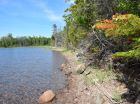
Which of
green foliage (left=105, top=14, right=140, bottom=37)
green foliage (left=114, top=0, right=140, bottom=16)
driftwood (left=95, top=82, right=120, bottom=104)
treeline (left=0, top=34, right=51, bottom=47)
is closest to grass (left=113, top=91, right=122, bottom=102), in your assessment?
driftwood (left=95, top=82, right=120, bottom=104)

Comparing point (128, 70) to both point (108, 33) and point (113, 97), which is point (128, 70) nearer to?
point (113, 97)

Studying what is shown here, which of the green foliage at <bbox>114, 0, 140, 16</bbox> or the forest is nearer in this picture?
the forest

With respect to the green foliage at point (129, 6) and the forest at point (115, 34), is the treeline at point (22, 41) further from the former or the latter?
the green foliage at point (129, 6)

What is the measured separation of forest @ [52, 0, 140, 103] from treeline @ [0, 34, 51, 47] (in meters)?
134

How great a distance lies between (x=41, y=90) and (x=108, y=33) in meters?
11.4

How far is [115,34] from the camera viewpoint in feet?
30.2

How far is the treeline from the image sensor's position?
6146 inches

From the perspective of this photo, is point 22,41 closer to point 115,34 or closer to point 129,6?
point 129,6

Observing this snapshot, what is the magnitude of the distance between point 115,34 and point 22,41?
158 m

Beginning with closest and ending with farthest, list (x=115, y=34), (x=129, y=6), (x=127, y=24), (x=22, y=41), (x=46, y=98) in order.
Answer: (x=127, y=24) < (x=115, y=34) < (x=129, y=6) < (x=46, y=98) < (x=22, y=41)

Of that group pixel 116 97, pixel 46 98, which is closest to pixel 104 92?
pixel 116 97

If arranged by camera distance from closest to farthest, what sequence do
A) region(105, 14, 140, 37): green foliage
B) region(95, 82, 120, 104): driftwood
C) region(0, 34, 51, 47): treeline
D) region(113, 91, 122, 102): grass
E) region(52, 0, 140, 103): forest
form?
region(105, 14, 140, 37): green foliage < region(52, 0, 140, 103): forest < region(113, 91, 122, 102): grass < region(95, 82, 120, 104): driftwood < region(0, 34, 51, 47): treeline

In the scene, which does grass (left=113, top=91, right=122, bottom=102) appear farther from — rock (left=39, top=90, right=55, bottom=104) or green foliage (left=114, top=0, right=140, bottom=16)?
rock (left=39, top=90, right=55, bottom=104)

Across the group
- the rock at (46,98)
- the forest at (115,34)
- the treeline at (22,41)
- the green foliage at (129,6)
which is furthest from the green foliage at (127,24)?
the treeline at (22,41)
